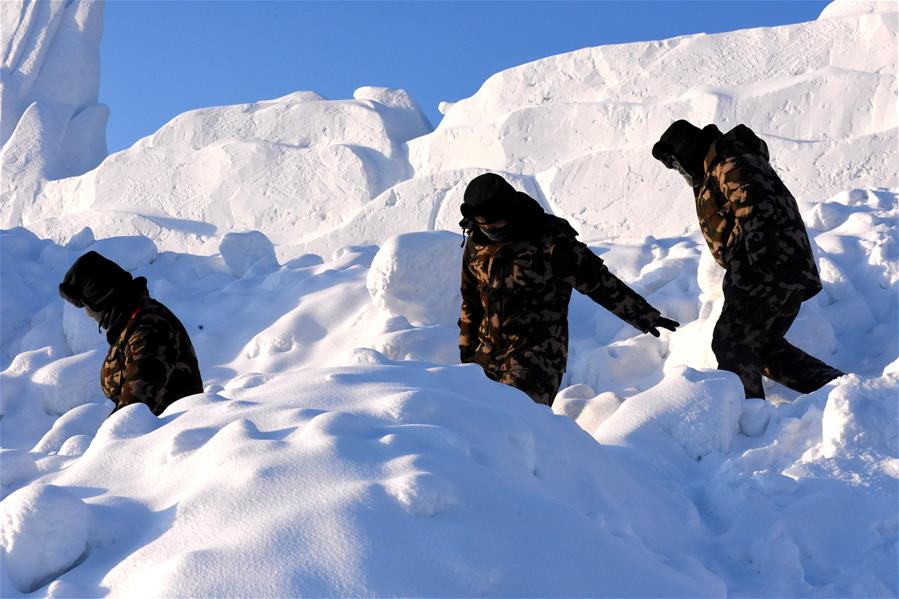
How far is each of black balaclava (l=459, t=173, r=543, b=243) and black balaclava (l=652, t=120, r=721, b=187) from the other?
757mm

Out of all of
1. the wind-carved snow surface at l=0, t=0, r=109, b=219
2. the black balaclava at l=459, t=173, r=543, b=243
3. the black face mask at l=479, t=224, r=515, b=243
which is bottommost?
the black face mask at l=479, t=224, r=515, b=243

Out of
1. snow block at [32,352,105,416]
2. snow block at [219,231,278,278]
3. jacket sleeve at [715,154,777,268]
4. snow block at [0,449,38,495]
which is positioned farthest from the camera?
snow block at [219,231,278,278]

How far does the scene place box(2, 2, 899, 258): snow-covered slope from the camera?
12.0 m

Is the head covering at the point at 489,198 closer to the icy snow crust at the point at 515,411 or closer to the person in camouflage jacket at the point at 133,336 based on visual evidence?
the icy snow crust at the point at 515,411

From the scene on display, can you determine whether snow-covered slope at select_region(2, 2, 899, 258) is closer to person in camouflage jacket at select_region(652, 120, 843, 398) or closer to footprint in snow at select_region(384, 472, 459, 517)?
person in camouflage jacket at select_region(652, 120, 843, 398)

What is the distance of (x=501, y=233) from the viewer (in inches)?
172

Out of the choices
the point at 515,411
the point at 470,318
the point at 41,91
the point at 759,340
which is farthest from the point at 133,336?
the point at 41,91

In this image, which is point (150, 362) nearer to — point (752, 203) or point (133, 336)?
point (133, 336)

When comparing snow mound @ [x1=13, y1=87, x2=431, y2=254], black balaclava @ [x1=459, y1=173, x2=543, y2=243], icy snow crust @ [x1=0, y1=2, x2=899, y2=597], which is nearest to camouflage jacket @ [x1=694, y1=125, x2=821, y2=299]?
icy snow crust @ [x1=0, y1=2, x2=899, y2=597]

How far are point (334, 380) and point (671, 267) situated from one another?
4.17 m

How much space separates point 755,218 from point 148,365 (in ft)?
9.09

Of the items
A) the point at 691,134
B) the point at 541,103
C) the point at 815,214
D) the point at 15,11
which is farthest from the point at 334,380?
the point at 15,11

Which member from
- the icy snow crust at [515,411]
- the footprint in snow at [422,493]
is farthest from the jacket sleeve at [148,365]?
the footprint in snow at [422,493]

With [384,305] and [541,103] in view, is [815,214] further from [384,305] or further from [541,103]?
[541,103]
